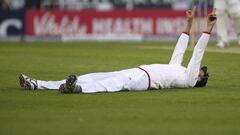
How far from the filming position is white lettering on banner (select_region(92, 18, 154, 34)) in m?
31.4

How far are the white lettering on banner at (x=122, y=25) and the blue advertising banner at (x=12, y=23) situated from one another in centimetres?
286

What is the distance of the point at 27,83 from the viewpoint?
12.0 metres

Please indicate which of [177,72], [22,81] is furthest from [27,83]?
[177,72]

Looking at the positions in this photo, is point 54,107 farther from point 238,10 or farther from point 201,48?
point 238,10

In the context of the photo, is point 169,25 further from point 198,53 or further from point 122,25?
point 198,53

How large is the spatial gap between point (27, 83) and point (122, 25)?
19.6 metres

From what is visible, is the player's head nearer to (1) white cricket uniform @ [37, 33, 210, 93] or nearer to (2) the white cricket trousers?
(1) white cricket uniform @ [37, 33, 210, 93]

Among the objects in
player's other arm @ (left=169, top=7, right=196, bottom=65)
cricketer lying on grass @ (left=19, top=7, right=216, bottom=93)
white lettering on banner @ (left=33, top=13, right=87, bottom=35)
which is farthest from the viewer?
white lettering on banner @ (left=33, top=13, right=87, bottom=35)

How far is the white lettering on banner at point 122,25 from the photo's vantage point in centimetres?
3144

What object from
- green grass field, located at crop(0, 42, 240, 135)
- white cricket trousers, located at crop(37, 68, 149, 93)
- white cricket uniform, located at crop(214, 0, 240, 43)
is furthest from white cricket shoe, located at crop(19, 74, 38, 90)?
white cricket uniform, located at crop(214, 0, 240, 43)

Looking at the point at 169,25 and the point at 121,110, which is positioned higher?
the point at 121,110

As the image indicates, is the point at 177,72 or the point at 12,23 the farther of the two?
the point at 12,23

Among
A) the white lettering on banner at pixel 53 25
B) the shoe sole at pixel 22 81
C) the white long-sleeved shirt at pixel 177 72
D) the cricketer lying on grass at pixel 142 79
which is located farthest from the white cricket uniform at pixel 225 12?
the shoe sole at pixel 22 81

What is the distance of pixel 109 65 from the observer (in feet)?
58.0
